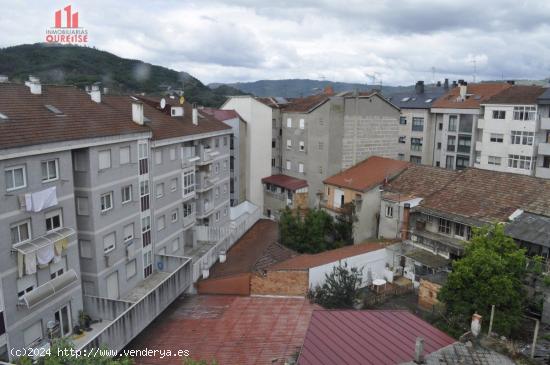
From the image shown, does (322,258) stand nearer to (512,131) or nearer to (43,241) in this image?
(43,241)

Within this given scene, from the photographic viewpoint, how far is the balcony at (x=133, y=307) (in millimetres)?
19562

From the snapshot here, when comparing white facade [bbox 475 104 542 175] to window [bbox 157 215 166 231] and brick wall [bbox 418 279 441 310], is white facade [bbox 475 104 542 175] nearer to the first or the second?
brick wall [bbox 418 279 441 310]

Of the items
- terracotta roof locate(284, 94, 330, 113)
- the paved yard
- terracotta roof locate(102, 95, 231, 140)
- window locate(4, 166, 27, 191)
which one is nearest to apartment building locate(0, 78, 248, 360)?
window locate(4, 166, 27, 191)

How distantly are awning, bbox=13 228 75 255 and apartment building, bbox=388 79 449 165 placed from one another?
45939mm

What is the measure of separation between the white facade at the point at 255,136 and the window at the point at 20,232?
32272 mm

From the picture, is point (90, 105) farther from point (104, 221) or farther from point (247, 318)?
point (247, 318)

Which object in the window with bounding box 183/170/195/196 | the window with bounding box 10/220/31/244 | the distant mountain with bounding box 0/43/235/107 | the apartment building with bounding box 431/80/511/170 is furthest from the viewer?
the distant mountain with bounding box 0/43/235/107

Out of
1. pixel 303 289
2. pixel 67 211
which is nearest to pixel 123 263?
pixel 67 211

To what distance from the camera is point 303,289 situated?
2681 cm

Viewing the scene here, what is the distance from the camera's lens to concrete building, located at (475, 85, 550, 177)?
42625 millimetres

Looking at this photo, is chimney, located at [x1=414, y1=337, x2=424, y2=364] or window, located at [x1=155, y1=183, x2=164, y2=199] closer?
chimney, located at [x1=414, y1=337, x2=424, y2=364]

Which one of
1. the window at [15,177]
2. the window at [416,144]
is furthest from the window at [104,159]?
the window at [416,144]

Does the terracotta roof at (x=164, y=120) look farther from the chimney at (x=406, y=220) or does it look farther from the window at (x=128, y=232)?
the chimney at (x=406, y=220)

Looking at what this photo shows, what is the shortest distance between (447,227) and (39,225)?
23975mm
